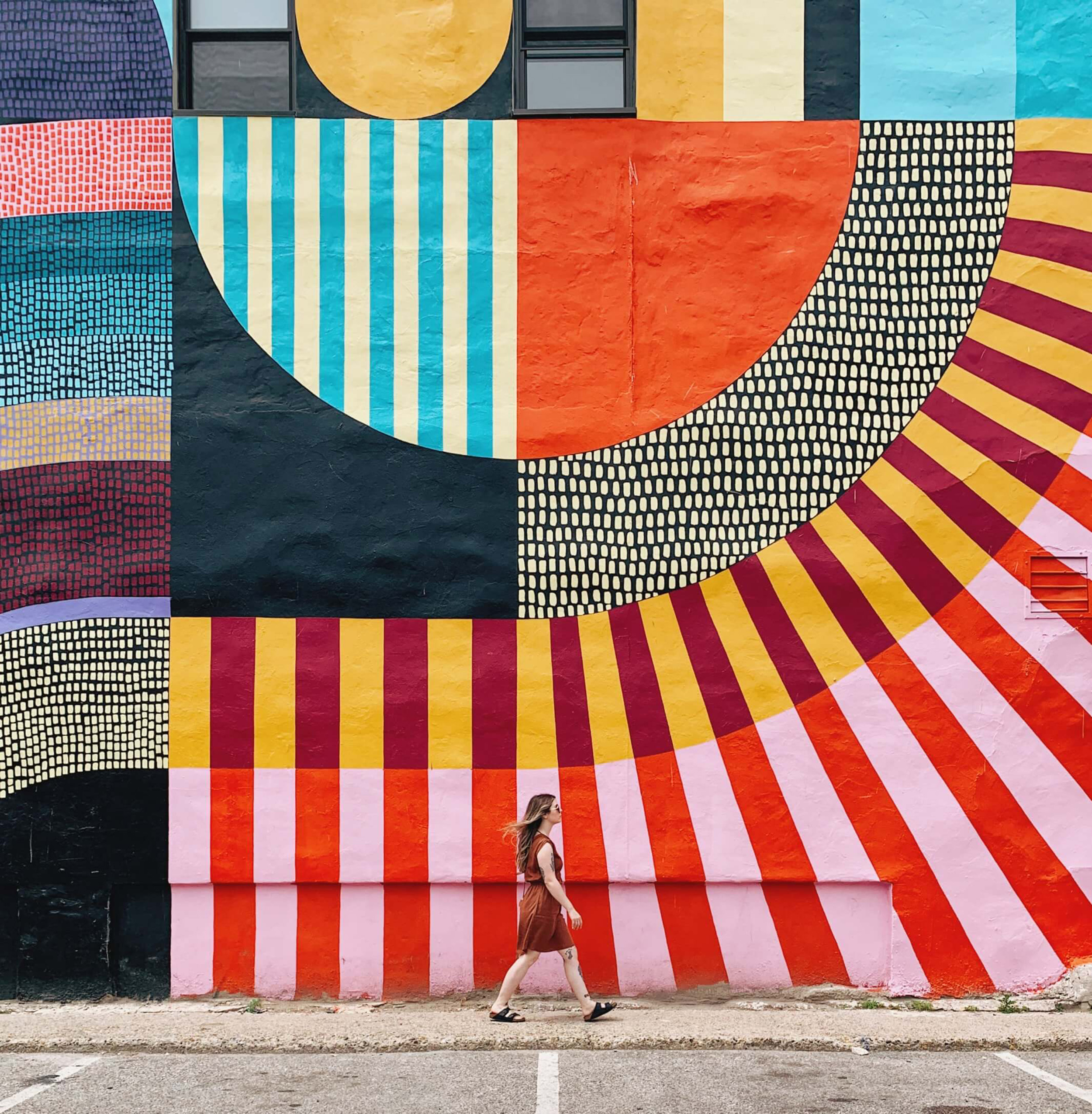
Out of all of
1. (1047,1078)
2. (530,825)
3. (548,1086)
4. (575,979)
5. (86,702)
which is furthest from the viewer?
(86,702)

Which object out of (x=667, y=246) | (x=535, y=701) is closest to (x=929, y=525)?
(x=667, y=246)

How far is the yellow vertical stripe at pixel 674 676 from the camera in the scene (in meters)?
8.76

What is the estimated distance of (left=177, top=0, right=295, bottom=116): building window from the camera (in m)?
9.03

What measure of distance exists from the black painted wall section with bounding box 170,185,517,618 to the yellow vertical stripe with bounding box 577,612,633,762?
1.92ft

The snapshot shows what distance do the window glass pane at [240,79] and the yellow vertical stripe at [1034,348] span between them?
17.6ft

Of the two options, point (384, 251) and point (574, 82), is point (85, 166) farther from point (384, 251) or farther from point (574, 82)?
point (574, 82)

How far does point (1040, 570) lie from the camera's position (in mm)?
8812

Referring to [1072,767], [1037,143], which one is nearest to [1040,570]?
[1072,767]

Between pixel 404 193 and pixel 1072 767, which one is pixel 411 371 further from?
pixel 1072 767

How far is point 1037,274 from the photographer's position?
350 inches

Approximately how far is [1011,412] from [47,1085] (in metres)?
7.55

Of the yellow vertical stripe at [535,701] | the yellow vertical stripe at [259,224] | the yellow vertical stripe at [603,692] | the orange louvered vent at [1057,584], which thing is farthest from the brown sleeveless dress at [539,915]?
the yellow vertical stripe at [259,224]

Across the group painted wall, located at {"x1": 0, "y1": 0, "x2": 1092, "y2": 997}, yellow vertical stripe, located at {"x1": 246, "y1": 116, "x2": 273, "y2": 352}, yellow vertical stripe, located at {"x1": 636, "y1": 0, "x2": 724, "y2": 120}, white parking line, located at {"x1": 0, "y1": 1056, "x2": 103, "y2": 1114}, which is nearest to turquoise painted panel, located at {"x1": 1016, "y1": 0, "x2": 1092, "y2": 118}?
painted wall, located at {"x1": 0, "y1": 0, "x2": 1092, "y2": 997}

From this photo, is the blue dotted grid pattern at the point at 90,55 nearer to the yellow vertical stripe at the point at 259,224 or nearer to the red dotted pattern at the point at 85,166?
the red dotted pattern at the point at 85,166
